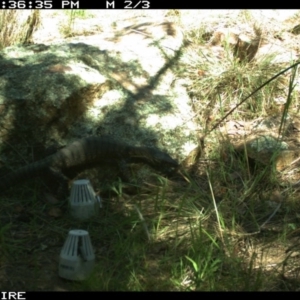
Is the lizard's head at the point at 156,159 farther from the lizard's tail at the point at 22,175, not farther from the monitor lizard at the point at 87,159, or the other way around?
the lizard's tail at the point at 22,175

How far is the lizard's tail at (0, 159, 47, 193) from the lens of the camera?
4012mm

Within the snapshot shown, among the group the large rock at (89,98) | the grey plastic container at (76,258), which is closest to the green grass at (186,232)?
the grey plastic container at (76,258)

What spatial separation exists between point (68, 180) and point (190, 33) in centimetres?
217

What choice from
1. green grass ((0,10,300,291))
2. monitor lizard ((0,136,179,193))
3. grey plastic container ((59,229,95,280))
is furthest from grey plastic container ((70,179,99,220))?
grey plastic container ((59,229,95,280))

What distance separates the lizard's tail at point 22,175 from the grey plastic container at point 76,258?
92cm

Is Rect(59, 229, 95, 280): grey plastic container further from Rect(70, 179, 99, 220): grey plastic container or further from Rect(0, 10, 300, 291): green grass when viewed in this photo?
Rect(70, 179, 99, 220): grey plastic container

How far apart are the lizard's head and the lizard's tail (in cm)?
60

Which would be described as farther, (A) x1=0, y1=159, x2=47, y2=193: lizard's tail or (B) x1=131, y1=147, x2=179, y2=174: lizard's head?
(B) x1=131, y1=147, x2=179, y2=174: lizard's head

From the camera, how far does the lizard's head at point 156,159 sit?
420 centimetres

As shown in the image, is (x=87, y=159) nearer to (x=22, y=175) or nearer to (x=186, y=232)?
(x=22, y=175)

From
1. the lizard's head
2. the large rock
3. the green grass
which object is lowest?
the green grass

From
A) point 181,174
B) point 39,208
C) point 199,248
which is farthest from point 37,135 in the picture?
point 199,248

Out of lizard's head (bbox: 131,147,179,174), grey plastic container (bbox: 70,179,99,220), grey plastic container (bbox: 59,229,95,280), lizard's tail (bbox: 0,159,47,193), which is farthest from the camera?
lizard's head (bbox: 131,147,179,174)

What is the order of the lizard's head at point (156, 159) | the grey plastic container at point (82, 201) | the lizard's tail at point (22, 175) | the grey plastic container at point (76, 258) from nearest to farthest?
the grey plastic container at point (76, 258), the grey plastic container at point (82, 201), the lizard's tail at point (22, 175), the lizard's head at point (156, 159)
